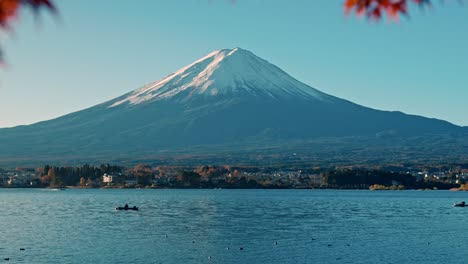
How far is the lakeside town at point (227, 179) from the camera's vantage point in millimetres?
170000

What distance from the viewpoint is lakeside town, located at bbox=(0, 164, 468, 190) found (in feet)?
558

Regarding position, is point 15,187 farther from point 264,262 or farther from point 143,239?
point 264,262

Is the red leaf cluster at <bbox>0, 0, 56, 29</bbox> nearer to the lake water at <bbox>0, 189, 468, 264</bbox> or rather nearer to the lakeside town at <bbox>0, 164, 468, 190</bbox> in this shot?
the lake water at <bbox>0, 189, 468, 264</bbox>

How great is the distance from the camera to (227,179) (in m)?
173

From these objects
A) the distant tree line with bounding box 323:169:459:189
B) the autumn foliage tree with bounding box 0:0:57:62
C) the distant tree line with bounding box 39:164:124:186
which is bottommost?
the autumn foliage tree with bounding box 0:0:57:62

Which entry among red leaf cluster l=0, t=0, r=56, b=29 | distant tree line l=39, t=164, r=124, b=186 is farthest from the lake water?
distant tree line l=39, t=164, r=124, b=186

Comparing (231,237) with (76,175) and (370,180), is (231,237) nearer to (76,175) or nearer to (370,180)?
(370,180)

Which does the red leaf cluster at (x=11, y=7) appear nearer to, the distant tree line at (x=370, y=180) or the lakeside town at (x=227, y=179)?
the lakeside town at (x=227, y=179)

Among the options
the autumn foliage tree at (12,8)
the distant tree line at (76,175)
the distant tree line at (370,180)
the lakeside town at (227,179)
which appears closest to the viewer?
the autumn foliage tree at (12,8)

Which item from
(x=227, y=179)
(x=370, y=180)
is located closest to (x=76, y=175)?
(x=227, y=179)

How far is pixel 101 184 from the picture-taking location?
179 metres

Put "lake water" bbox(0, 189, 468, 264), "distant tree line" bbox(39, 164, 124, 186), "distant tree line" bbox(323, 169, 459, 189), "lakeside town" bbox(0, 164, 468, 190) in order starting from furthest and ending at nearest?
"distant tree line" bbox(39, 164, 124, 186) → "lakeside town" bbox(0, 164, 468, 190) → "distant tree line" bbox(323, 169, 459, 189) → "lake water" bbox(0, 189, 468, 264)

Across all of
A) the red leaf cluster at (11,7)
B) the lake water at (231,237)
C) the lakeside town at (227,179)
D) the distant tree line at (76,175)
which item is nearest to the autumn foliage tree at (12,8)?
the red leaf cluster at (11,7)

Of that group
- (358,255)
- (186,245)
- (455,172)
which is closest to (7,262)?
(186,245)
